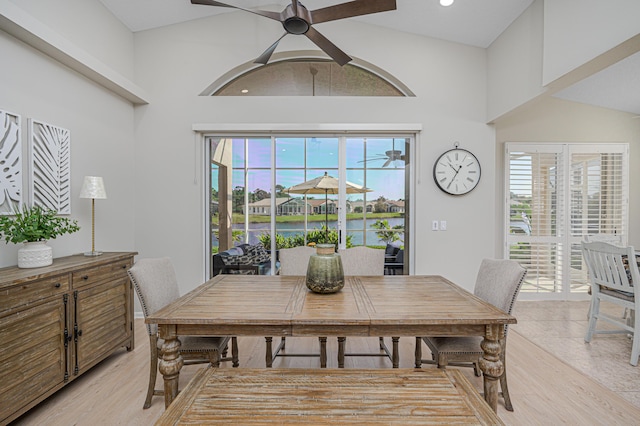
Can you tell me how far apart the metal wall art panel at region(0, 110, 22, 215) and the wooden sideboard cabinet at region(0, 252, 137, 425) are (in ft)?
1.61

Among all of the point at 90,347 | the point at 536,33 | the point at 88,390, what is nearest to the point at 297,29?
the point at 536,33

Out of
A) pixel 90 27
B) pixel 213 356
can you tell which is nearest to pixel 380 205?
pixel 213 356

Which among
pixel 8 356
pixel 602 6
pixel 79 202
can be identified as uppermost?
pixel 602 6

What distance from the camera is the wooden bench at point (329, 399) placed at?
1166mm

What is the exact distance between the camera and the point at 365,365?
2.69 m

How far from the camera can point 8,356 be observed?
1828mm

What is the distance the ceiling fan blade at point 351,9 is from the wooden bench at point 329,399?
214cm

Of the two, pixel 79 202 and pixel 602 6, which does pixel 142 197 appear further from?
pixel 602 6

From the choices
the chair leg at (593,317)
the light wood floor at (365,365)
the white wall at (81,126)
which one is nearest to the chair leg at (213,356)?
the light wood floor at (365,365)

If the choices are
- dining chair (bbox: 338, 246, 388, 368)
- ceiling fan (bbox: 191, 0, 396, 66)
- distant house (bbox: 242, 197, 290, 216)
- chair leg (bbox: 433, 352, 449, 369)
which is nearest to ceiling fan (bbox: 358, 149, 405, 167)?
distant house (bbox: 242, 197, 290, 216)

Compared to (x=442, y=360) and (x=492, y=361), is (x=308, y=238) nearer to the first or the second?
(x=442, y=360)

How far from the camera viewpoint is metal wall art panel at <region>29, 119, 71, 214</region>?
2531 millimetres

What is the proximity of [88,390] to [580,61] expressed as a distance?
4.46 metres

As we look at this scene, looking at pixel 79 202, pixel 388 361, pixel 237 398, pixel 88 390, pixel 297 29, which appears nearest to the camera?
pixel 237 398
